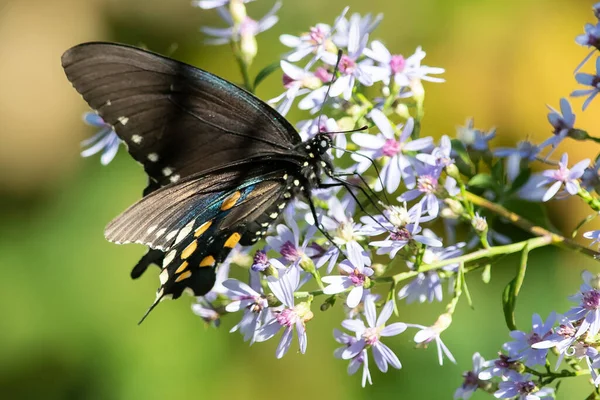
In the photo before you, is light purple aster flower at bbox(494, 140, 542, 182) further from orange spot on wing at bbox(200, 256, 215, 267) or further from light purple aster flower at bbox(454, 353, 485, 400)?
orange spot on wing at bbox(200, 256, 215, 267)

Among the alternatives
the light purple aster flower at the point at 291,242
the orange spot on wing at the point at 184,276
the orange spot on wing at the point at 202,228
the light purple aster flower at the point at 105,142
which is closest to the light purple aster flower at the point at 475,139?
the light purple aster flower at the point at 291,242

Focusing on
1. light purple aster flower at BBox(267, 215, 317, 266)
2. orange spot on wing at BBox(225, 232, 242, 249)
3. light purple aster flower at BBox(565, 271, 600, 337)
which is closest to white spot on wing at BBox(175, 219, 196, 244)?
orange spot on wing at BBox(225, 232, 242, 249)

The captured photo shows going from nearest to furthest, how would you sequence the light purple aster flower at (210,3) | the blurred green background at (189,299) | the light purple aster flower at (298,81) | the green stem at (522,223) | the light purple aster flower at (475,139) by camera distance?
the green stem at (522,223) → the light purple aster flower at (298,81) → the light purple aster flower at (475,139) → the light purple aster flower at (210,3) → the blurred green background at (189,299)

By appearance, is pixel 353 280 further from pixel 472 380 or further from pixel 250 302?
pixel 472 380

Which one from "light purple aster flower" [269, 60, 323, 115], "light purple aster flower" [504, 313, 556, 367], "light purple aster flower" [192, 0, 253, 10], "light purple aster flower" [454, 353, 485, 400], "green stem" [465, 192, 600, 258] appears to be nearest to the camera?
"light purple aster flower" [504, 313, 556, 367]

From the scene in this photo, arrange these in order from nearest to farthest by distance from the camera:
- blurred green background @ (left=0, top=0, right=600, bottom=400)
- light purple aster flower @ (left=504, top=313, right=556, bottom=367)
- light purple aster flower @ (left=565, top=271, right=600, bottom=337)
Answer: light purple aster flower @ (left=565, top=271, right=600, bottom=337)
light purple aster flower @ (left=504, top=313, right=556, bottom=367)
blurred green background @ (left=0, top=0, right=600, bottom=400)

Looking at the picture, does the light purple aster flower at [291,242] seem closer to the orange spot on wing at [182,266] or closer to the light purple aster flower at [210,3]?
the orange spot on wing at [182,266]

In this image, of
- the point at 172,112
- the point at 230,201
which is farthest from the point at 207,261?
the point at 172,112
